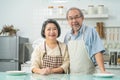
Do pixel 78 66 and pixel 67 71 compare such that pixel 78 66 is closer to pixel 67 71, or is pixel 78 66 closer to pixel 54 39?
pixel 67 71

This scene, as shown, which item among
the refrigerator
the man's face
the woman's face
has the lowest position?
the refrigerator

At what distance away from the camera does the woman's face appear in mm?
2410

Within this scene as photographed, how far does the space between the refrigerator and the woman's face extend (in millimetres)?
2178

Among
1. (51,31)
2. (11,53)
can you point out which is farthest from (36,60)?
(11,53)

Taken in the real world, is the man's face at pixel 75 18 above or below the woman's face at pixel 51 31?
above

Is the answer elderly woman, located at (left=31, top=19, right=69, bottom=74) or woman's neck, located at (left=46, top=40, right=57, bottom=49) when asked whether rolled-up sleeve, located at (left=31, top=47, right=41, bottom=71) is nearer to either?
elderly woman, located at (left=31, top=19, right=69, bottom=74)

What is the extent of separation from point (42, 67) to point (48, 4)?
2.67 meters

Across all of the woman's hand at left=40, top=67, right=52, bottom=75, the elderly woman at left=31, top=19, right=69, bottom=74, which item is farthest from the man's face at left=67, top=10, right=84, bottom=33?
the woman's hand at left=40, top=67, right=52, bottom=75

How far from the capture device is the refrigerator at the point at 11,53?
4.50 m

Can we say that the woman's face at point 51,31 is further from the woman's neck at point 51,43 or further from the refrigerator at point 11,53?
the refrigerator at point 11,53

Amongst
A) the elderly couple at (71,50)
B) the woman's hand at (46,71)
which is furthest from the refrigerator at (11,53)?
the woman's hand at (46,71)

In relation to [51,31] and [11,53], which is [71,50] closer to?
[51,31]

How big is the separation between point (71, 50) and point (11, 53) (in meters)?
2.23

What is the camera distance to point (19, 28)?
500cm
